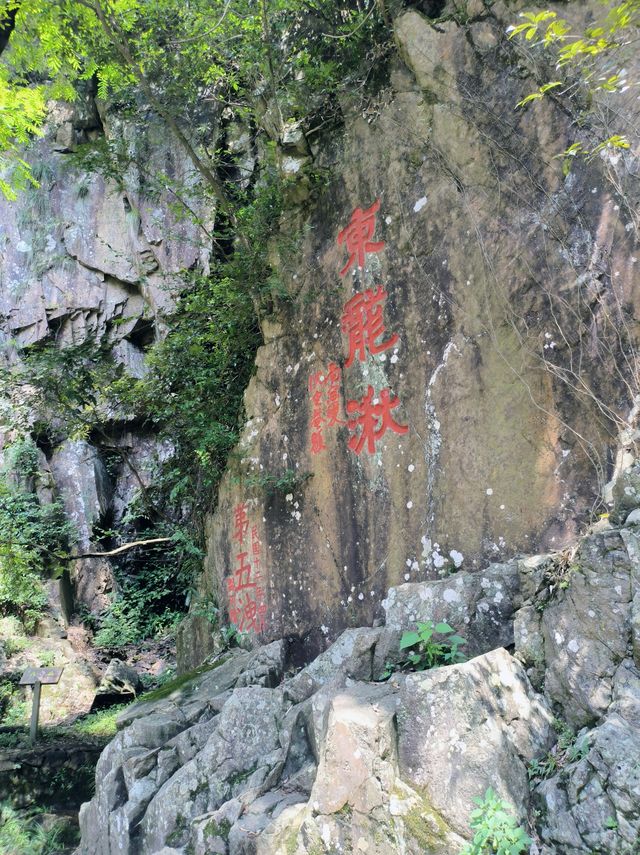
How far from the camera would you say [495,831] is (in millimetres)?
2332

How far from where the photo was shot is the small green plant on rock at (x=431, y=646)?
10.3 feet

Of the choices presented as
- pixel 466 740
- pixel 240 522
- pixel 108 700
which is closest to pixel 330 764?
pixel 466 740

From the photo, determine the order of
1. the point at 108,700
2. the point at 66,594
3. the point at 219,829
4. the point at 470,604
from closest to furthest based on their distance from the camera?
the point at 219,829, the point at 470,604, the point at 108,700, the point at 66,594

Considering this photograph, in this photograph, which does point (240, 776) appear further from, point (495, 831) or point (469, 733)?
point (495, 831)

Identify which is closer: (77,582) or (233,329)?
(233,329)

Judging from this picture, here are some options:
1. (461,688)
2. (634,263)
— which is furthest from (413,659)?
(634,263)

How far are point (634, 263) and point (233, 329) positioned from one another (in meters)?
4.26

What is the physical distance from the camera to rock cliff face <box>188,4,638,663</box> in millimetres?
3479

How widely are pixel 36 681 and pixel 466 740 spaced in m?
7.30

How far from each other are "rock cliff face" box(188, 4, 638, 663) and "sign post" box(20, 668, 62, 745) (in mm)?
3801

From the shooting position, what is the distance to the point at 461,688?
2701 mm

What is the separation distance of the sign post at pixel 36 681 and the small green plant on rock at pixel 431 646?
653cm

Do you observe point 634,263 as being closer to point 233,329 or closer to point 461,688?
point 461,688

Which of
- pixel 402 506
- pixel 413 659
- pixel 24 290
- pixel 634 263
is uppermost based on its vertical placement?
pixel 24 290
